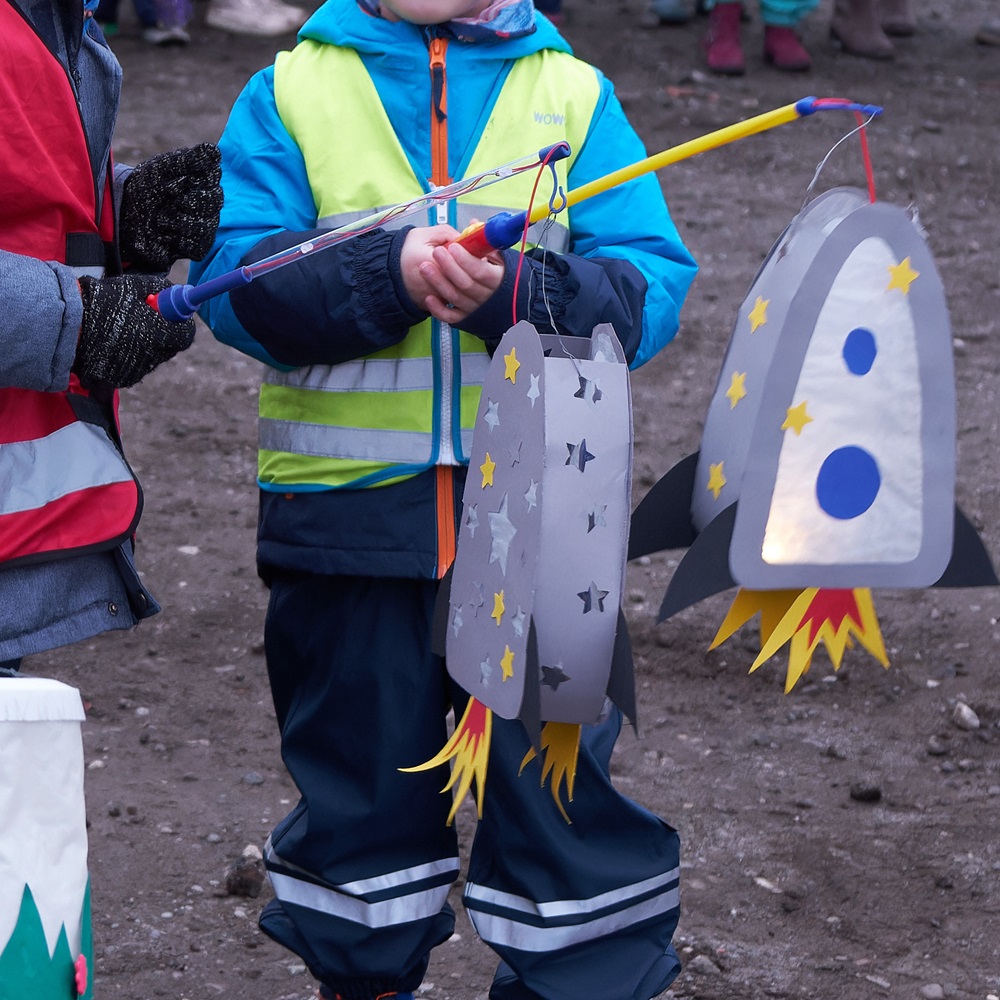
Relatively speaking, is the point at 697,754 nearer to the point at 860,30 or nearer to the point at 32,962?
the point at 32,962

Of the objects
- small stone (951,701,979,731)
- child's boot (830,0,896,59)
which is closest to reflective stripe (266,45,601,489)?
small stone (951,701,979,731)

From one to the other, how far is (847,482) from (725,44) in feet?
21.0

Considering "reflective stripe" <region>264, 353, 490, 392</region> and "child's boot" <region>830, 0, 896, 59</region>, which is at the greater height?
"reflective stripe" <region>264, 353, 490, 392</region>

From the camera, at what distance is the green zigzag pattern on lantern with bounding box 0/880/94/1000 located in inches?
58.4

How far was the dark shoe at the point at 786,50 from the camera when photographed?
7.56 m

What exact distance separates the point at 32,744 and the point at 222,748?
194 cm

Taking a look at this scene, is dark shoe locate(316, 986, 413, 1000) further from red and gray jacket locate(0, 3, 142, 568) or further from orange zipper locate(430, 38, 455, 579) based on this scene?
red and gray jacket locate(0, 3, 142, 568)

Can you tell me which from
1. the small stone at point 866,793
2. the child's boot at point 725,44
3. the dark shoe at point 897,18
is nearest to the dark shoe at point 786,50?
the child's boot at point 725,44

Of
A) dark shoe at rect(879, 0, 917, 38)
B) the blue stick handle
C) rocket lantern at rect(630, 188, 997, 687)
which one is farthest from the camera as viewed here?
dark shoe at rect(879, 0, 917, 38)

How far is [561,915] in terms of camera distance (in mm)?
2184

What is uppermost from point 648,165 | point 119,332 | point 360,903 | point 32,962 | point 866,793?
point 648,165

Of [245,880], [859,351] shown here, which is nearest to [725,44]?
[245,880]

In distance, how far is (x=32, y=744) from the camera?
1.51m

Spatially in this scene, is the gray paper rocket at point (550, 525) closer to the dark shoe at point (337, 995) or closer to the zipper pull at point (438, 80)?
the zipper pull at point (438, 80)
